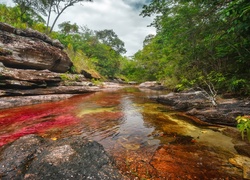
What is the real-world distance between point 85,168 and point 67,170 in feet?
0.82

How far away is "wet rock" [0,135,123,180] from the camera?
197cm

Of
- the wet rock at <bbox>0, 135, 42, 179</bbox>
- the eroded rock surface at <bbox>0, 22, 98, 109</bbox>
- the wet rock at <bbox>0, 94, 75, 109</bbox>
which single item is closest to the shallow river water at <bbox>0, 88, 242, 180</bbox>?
the wet rock at <bbox>0, 135, 42, 179</bbox>

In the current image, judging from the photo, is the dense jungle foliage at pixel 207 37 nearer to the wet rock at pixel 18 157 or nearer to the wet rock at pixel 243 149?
the wet rock at pixel 243 149

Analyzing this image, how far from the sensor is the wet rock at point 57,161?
1.97 m

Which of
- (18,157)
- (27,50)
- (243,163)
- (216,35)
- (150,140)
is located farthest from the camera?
(27,50)

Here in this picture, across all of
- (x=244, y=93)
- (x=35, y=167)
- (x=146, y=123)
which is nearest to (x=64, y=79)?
(x=146, y=123)

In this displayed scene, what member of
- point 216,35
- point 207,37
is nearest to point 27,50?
point 207,37

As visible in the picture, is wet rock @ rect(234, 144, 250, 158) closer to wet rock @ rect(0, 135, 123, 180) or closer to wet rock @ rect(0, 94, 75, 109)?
wet rock @ rect(0, 135, 123, 180)

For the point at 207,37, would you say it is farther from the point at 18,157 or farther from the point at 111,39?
the point at 111,39

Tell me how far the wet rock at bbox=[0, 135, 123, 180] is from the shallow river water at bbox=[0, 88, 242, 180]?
1.53 feet

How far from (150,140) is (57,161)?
2.36 m

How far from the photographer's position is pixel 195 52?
8.66 m

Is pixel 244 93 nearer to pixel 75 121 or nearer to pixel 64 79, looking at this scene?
pixel 75 121

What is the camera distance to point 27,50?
34.3 ft
